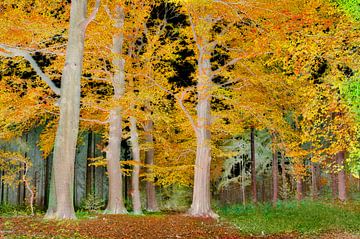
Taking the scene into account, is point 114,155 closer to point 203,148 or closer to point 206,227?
point 203,148

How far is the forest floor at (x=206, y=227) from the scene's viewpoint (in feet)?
34.1

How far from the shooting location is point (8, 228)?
10.3 m

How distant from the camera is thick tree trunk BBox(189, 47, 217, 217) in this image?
1977 centimetres

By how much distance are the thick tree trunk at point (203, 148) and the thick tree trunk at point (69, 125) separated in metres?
6.89

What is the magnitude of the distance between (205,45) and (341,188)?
11244 mm

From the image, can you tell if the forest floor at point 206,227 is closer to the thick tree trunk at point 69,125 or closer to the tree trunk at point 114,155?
the thick tree trunk at point 69,125

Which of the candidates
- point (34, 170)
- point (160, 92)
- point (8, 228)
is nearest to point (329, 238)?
point (8, 228)

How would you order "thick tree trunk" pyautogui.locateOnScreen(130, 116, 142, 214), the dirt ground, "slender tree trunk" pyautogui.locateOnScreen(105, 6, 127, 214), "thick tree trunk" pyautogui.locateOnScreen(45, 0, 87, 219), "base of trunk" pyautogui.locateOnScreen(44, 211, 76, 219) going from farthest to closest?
"thick tree trunk" pyautogui.locateOnScreen(130, 116, 142, 214) → "slender tree trunk" pyautogui.locateOnScreen(105, 6, 127, 214) → "thick tree trunk" pyautogui.locateOnScreen(45, 0, 87, 219) → "base of trunk" pyautogui.locateOnScreen(44, 211, 76, 219) → the dirt ground

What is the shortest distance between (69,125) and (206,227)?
230 inches

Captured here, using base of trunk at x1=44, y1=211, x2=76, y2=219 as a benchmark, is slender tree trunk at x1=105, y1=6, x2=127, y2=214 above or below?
above

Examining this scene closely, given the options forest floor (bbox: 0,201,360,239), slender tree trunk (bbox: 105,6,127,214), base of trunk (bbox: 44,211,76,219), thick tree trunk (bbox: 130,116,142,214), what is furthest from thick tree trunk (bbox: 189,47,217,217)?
base of trunk (bbox: 44,211,76,219)

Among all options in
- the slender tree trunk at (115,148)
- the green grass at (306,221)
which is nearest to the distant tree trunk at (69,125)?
the green grass at (306,221)

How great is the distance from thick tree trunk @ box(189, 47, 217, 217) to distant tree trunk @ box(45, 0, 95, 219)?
22.6 feet

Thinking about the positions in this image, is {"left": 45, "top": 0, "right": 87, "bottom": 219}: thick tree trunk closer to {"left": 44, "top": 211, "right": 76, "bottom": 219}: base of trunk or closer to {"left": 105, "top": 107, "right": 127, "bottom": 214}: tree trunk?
{"left": 44, "top": 211, "right": 76, "bottom": 219}: base of trunk
